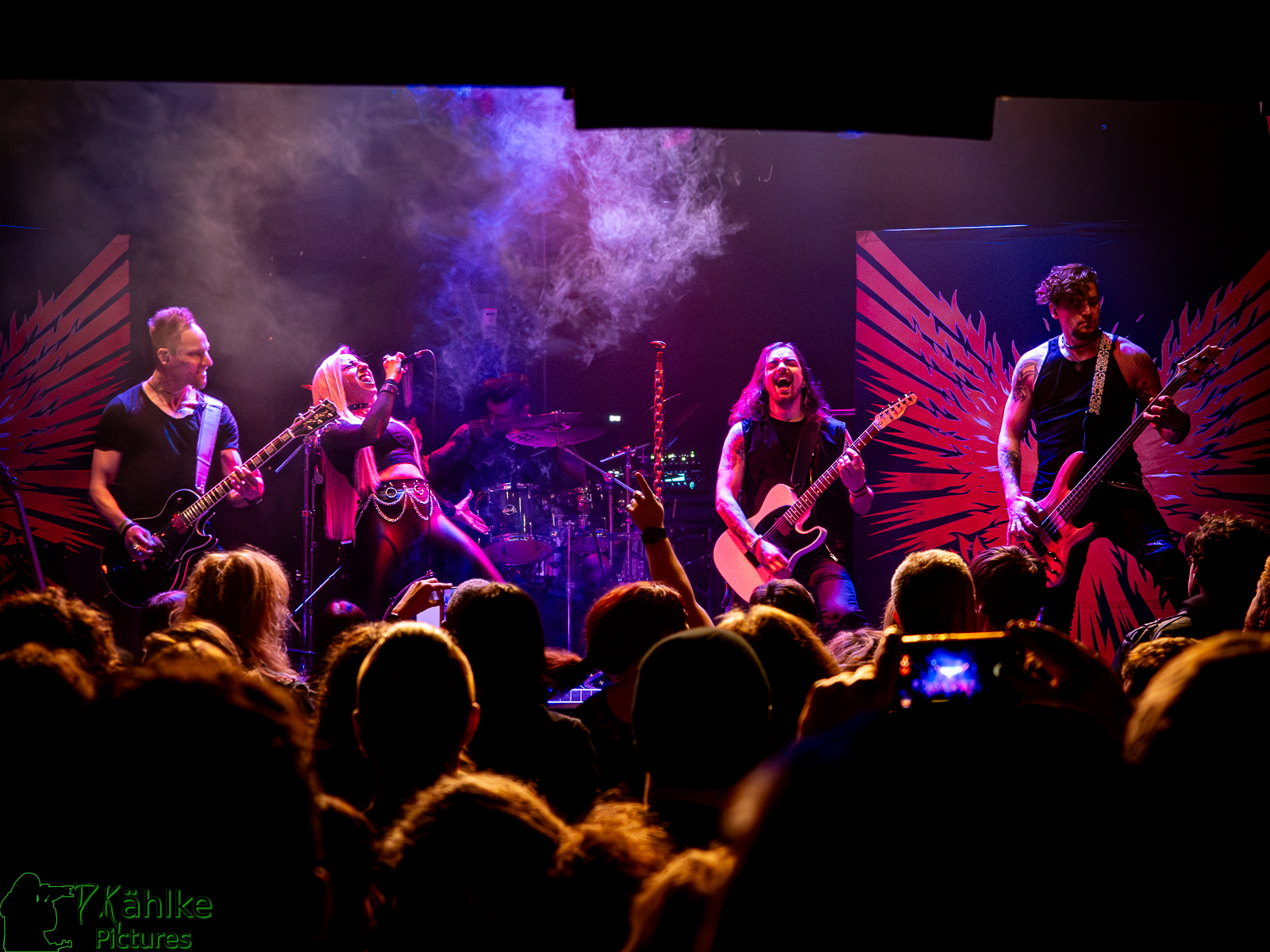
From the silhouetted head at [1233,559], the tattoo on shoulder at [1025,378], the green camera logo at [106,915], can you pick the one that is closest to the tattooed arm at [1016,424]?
the tattoo on shoulder at [1025,378]

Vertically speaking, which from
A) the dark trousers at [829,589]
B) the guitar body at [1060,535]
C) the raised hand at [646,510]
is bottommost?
the dark trousers at [829,589]

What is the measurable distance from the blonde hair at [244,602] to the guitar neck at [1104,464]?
6.04 meters

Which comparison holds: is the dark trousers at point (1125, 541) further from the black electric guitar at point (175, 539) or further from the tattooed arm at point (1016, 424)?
the black electric guitar at point (175, 539)

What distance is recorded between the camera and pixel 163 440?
7.34 metres

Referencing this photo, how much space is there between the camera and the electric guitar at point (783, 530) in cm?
698

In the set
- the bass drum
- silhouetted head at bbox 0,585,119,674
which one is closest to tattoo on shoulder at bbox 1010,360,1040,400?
the bass drum

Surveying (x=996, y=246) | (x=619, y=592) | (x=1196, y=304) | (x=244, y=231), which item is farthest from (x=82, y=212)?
(x=1196, y=304)

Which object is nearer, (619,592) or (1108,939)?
(1108,939)

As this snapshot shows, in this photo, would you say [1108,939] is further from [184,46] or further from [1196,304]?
[1196,304]

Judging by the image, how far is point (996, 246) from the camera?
7273 millimetres

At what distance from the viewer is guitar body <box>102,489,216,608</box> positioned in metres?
7.09

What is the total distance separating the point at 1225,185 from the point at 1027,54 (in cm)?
653

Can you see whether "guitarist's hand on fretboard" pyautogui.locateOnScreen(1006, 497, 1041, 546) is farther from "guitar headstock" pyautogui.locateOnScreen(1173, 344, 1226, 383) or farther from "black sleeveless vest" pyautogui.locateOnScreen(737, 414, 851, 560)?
"guitar headstock" pyautogui.locateOnScreen(1173, 344, 1226, 383)

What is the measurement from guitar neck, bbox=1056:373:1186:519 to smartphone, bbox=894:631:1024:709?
18.8 ft
